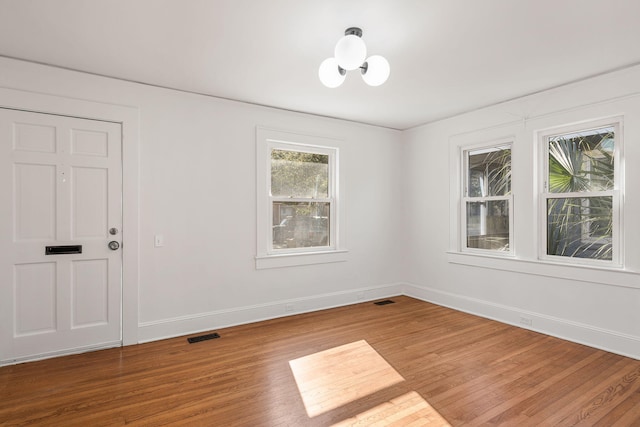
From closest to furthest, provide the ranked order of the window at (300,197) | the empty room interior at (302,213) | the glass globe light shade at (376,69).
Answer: the empty room interior at (302,213)
the glass globe light shade at (376,69)
the window at (300,197)

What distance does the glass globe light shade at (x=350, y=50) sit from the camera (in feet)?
7.02

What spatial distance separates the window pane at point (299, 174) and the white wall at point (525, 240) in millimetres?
1471

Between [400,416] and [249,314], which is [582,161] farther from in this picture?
[249,314]

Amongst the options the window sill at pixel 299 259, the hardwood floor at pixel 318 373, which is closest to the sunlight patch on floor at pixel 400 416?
the hardwood floor at pixel 318 373

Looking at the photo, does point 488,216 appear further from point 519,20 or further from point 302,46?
point 302,46

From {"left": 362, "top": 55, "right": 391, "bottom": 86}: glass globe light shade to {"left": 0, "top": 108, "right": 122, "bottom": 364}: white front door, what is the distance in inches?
96.6

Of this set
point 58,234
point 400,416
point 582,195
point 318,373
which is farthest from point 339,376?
point 582,195

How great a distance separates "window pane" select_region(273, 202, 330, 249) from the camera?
433 centimetres

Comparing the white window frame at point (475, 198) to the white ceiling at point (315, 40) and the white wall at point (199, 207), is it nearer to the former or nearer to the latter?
the white ceiling at point (315, 40)

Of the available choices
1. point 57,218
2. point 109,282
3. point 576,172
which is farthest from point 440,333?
point 57,218

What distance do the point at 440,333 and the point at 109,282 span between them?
3378 millimetres

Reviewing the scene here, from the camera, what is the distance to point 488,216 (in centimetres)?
434

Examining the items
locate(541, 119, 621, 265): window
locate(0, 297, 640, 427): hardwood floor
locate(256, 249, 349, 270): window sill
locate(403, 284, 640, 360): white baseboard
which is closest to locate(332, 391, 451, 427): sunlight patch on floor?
locate(0, 297, 640, 427): hardwood floor

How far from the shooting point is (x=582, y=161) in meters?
3.47
